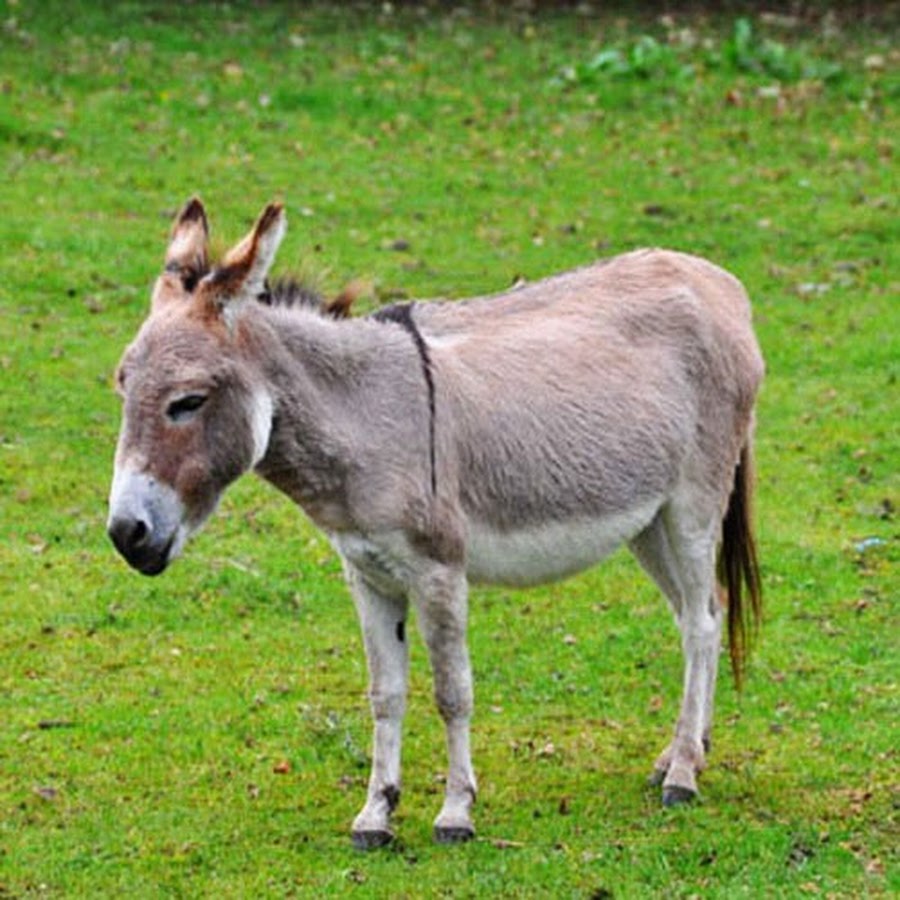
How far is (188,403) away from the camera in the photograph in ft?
21.2

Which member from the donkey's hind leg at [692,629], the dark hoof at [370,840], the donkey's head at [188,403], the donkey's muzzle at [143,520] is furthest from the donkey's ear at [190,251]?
the donkey's hind leg at [692,629]

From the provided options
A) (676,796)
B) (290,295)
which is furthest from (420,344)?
(676,796)

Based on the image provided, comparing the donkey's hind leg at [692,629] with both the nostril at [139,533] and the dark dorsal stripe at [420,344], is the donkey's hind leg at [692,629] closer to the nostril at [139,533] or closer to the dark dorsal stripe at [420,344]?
the dark dorsal stripe at [420,344]

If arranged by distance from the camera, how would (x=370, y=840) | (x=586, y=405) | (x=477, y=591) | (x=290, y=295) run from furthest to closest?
(x=477, y=591) → (x=586, y=405) → (x=370, y=840) → (x=290, y=295)

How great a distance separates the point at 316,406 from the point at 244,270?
0.57 meters

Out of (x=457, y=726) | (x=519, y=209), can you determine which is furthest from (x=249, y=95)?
(x=457, y=726)

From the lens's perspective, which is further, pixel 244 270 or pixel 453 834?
pixel 453 834

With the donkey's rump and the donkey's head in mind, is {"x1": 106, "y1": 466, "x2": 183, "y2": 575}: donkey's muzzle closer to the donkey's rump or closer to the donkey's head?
the donkey's head

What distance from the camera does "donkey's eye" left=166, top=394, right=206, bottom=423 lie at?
21.1ft

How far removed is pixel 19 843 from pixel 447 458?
6.97 feet

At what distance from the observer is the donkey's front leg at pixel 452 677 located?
22.9 feet

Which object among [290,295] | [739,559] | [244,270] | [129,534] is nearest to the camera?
[129,534]

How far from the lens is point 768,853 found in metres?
7.02

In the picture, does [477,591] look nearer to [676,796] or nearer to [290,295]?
[676,796]
